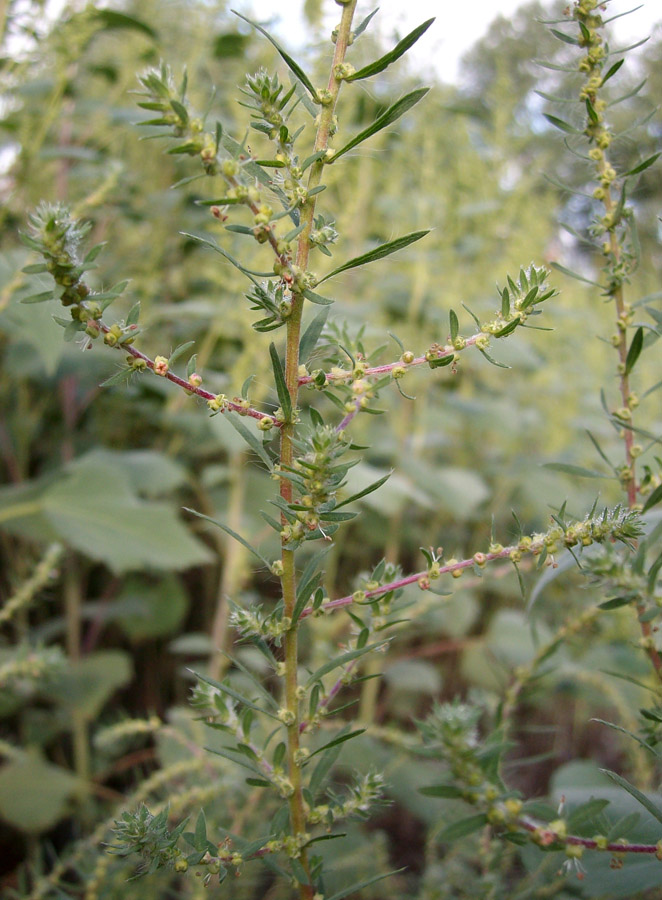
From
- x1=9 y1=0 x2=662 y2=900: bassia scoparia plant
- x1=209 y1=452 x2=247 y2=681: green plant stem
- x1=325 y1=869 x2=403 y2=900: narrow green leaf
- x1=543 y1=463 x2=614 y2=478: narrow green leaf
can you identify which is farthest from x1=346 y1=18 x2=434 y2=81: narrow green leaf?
x1=209 y1=452 x2=247 y2=681: green plant stem

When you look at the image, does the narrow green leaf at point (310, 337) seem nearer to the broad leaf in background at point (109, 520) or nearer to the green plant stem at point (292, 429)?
the green plant stem at point (292, 429)

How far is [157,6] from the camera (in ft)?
4.86

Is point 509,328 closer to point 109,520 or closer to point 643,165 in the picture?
point 643,165

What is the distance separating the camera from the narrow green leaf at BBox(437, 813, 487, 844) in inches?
11.4

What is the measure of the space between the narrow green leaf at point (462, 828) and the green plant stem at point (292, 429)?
8cm

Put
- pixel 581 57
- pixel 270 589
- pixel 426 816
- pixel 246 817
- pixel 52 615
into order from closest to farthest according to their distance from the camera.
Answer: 1. pixel 581 57
2. pixel 246 817
3. pixel 426 816
4. pixel 52 615
5. pixel 270 589

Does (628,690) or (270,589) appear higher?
(270,589)

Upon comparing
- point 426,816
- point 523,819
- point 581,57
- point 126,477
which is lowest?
point 426,816

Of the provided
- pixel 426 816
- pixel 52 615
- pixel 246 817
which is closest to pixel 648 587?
pixel 246 817

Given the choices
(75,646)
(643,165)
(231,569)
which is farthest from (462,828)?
(75,646)

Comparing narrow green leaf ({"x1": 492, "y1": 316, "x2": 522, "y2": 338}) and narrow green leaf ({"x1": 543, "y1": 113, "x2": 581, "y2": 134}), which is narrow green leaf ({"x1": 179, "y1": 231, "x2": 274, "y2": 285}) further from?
narrow green leaf ({"x1": 543, "y1": 113, "x2": 581, "y2": 134})

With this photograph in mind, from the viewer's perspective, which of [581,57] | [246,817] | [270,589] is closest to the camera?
[581,57]

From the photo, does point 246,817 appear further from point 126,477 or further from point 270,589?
point 270,589

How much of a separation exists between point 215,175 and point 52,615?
127 centimetres
